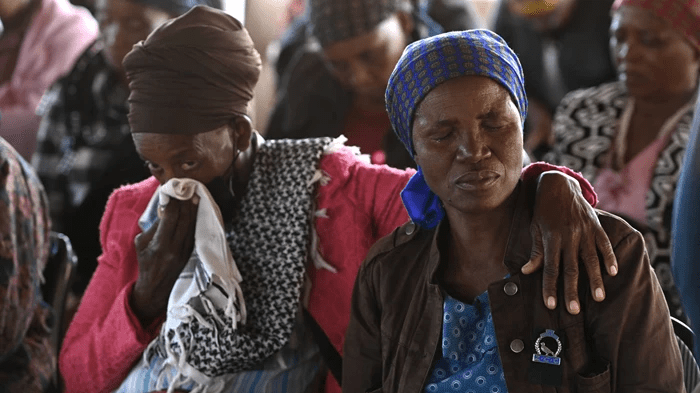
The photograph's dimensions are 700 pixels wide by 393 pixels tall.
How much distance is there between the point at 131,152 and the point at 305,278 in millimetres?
1684

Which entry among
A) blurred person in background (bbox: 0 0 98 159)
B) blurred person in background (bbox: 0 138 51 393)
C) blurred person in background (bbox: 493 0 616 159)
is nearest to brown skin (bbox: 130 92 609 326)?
blurred person in background (bbox: 0 138 51 393)

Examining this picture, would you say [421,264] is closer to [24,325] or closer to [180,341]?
[180,341]

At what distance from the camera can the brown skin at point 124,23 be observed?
3.41m

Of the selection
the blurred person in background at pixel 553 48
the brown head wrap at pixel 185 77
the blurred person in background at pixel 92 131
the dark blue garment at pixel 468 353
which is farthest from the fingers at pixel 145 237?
the blurred person in background at pixel 553 48

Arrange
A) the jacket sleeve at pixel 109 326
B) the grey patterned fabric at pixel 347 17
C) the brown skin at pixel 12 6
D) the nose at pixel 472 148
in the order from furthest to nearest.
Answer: the brown skin at pixel 12 6 < the grey patterned fabric at pixel 347 17 < the jacket sleeve at pixel 109 326 < the nose at pixel 472 148

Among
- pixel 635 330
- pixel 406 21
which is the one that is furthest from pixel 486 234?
pixel 406 21

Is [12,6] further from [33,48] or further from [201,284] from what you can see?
[201,284]

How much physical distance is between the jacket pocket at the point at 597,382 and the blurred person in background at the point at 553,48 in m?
2.31

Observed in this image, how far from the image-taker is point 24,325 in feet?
7.64

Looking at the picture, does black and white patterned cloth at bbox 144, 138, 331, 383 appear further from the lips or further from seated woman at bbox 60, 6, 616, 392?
the lips

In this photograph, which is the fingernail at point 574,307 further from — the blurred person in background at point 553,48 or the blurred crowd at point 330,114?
the blurred person in background at point 553,48

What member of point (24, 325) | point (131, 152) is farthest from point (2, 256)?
point (131, 152)

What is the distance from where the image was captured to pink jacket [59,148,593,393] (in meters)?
2.06

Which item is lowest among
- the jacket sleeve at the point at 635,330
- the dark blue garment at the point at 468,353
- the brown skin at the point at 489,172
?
the dark blue garment at the point at 468,353
